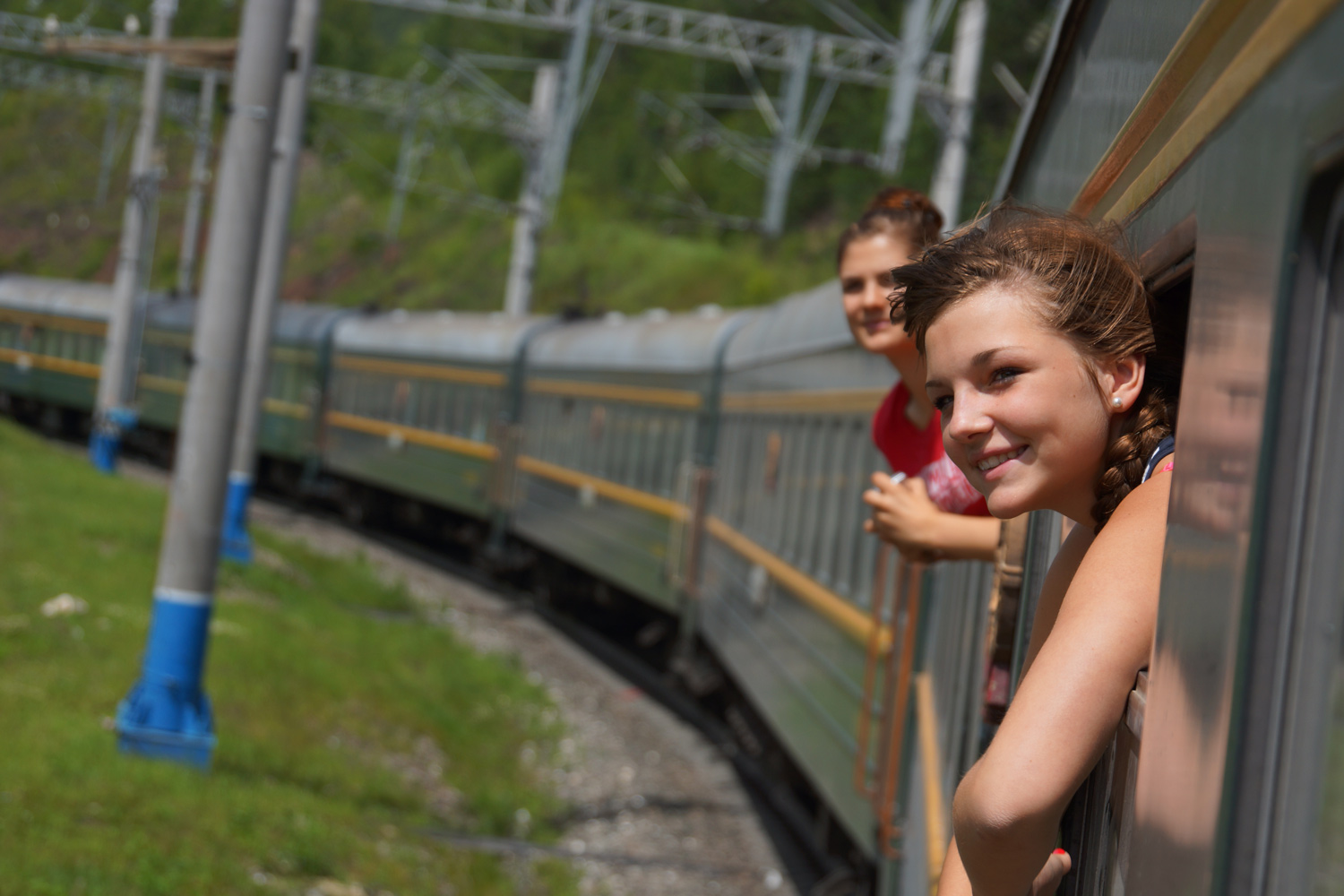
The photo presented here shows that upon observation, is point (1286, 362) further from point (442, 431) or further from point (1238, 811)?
point (442, 431)

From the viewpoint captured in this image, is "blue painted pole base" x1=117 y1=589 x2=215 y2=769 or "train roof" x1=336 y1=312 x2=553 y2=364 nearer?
"blue painted pole base" x1=117 y1=589 x2=215 y2=769

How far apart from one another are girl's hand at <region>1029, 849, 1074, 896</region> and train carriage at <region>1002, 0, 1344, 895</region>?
19 centimetres

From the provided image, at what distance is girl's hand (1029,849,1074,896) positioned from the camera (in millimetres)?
1586

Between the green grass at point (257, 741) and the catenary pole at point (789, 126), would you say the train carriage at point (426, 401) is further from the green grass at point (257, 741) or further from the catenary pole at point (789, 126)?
the catenary pole at point (789, 126)

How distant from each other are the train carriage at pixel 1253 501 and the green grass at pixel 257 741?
4607mm

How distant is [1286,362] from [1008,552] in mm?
1472

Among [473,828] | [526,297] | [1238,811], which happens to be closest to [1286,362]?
[1238,811]

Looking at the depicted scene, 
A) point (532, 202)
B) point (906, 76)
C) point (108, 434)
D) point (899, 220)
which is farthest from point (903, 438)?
point (108, 434)

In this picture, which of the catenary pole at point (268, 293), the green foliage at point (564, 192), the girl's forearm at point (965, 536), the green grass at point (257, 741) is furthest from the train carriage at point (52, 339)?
the girl's forearm at point (965, 536)

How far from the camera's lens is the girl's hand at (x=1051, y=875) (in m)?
1.59

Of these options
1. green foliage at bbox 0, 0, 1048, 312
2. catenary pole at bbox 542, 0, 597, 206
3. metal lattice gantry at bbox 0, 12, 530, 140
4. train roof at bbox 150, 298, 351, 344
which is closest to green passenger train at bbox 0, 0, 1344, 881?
catenary pole at bbox 542, 0, 597, 206

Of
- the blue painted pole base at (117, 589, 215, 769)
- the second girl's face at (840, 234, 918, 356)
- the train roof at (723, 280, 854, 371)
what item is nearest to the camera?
the second girl's face at (840, 234, 918, 356)

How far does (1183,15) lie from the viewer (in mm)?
1437

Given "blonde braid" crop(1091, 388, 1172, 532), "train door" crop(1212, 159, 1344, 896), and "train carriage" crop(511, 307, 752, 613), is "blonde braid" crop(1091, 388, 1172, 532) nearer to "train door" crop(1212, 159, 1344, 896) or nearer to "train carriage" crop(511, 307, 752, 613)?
"train door" crop(1212, 159, 1344, 896)
